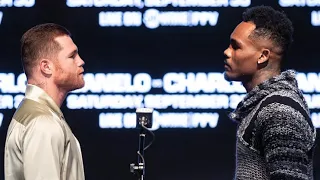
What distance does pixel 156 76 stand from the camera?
15.3 ft

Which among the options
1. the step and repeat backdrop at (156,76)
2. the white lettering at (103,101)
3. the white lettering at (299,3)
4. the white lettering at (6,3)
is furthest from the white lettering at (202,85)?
the white lettering at (6,3)

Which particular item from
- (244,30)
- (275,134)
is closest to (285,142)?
(275,134)

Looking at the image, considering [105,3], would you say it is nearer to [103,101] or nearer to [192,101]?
[103,101]

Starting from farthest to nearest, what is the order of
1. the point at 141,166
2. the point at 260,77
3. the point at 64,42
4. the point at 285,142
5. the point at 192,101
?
1. the point at 192,101
2. the point at 141,166
3. the point at 64,42
4. the point at 260,77
5. the point at 285,142

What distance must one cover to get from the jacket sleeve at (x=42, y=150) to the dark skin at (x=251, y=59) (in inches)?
24.9

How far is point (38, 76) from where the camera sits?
8.28 feet

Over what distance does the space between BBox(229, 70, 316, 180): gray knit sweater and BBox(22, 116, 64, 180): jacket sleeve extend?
576mm

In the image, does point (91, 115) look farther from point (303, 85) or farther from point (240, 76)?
point (240, 76)

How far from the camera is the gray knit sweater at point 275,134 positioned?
86.7 inches

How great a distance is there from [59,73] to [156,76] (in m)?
2.13

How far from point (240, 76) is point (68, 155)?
24.9 inches

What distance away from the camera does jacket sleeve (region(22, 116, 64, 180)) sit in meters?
2.29

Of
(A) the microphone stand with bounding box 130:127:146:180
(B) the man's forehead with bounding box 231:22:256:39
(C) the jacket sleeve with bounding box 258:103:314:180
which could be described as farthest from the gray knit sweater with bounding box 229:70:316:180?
(A) the microphone stand with bounding box 130:127:146:180

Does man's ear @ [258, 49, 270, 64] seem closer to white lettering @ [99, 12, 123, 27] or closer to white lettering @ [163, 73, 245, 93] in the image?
white lettering @ [163, 73, 245, 93]
